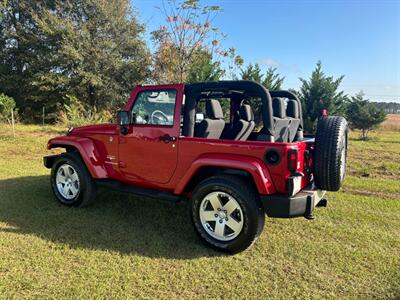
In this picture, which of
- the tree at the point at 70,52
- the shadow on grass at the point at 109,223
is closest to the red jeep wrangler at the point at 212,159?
the shadow on grass at the point at 109,223

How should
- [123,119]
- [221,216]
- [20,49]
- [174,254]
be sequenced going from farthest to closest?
[20,49] → [123,119] → [221,216] → [174,254]

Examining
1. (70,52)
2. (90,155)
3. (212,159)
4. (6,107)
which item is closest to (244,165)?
(212,159)

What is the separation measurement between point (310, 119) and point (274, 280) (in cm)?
1145

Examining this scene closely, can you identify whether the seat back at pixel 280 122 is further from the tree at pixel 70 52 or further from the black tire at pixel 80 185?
the tree at pixel 70 52

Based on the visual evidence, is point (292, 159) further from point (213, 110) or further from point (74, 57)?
point (74, 57)

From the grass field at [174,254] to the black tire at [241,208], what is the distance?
0.14 metres

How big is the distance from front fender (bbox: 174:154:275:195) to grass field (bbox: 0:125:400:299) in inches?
31.4

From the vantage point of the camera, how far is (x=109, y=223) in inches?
156

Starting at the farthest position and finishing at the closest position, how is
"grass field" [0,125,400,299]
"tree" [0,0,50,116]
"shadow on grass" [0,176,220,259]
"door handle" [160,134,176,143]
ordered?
"tree" [0,0,50,116] < "door handle" [160,134,176,143] < "shadow on grass" [0,176,220,259] < "grass field" [0,125,400,299]

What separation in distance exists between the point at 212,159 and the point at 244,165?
38 cm

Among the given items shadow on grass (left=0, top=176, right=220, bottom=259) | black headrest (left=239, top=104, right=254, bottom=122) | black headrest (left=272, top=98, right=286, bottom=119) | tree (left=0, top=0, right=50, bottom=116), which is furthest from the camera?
tree (left=0, top=0, right=50, bottom=116)

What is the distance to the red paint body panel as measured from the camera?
3.05m

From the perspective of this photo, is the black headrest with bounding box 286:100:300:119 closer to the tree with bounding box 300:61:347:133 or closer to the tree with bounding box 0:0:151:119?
the tree with bounding box 300:61:347:133

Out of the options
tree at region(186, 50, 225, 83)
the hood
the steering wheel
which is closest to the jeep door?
the steering wheel
